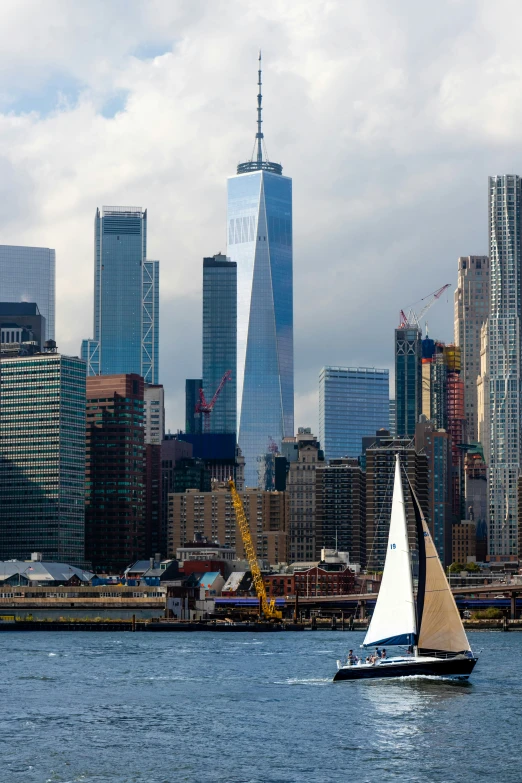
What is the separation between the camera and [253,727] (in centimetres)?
10362

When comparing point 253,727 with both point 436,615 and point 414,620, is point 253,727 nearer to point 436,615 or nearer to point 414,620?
point 436,615

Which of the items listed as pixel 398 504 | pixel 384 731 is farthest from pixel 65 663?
pixel 384 731

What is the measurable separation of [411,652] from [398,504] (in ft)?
37.6

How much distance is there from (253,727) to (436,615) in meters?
21.5

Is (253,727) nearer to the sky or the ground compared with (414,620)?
nearer to the ground

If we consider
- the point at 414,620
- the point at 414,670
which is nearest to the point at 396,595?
the point at 414,620

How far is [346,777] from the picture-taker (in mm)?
84750

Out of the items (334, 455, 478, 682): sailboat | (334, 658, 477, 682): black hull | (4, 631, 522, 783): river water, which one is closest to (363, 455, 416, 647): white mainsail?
(334, 455, 478, 682): sailboat

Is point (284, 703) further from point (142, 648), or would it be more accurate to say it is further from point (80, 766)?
point (142, 648)

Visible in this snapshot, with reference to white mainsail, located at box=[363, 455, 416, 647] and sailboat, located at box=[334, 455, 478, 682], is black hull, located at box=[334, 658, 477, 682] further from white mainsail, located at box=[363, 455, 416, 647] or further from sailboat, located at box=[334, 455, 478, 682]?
white mainsail, located at box=[363, 455, 416, 647]

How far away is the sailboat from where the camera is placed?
119 meters

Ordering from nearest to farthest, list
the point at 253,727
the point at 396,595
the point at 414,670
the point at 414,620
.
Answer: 1. the point at 253,727
2. the point at 414,670
3. the point at 396,595
4. the point at 414,620

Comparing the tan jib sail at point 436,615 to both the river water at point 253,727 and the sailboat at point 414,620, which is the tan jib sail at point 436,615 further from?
the river water at point 253,727

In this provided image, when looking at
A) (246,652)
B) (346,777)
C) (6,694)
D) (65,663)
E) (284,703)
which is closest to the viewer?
(346,777)
